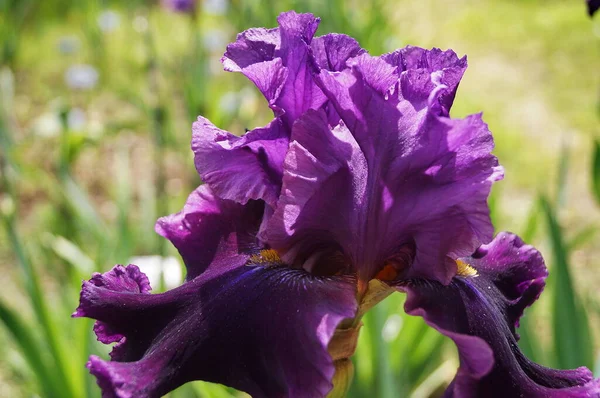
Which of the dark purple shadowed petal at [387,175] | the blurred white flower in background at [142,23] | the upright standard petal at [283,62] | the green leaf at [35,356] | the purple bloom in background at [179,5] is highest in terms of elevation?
the purple bloom in background at [179,5]

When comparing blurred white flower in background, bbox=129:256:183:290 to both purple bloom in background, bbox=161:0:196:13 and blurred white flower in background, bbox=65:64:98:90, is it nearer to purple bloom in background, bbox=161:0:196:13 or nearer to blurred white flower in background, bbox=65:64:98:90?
purple bloom in background, bbox=161:0:196:13

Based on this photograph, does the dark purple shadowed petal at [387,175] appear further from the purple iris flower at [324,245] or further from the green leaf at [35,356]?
the green leaf at [35,356]

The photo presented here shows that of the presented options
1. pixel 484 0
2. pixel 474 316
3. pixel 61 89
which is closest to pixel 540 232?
pixel 474 316

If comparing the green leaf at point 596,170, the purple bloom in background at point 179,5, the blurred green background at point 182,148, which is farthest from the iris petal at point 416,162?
the purple bloom in background at point 179,5

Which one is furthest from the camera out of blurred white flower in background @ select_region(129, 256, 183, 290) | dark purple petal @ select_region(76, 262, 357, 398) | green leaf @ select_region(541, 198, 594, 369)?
blurred white flower in background @ select_region(129, 256, 183, 290)

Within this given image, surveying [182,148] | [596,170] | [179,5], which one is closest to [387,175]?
[596,170]

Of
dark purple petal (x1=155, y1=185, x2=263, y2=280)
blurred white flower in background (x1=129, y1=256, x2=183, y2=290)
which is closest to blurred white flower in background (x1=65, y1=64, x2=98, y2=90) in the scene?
blurred white flower in background (x1=129, y1=256, x2=183, y2=290)
